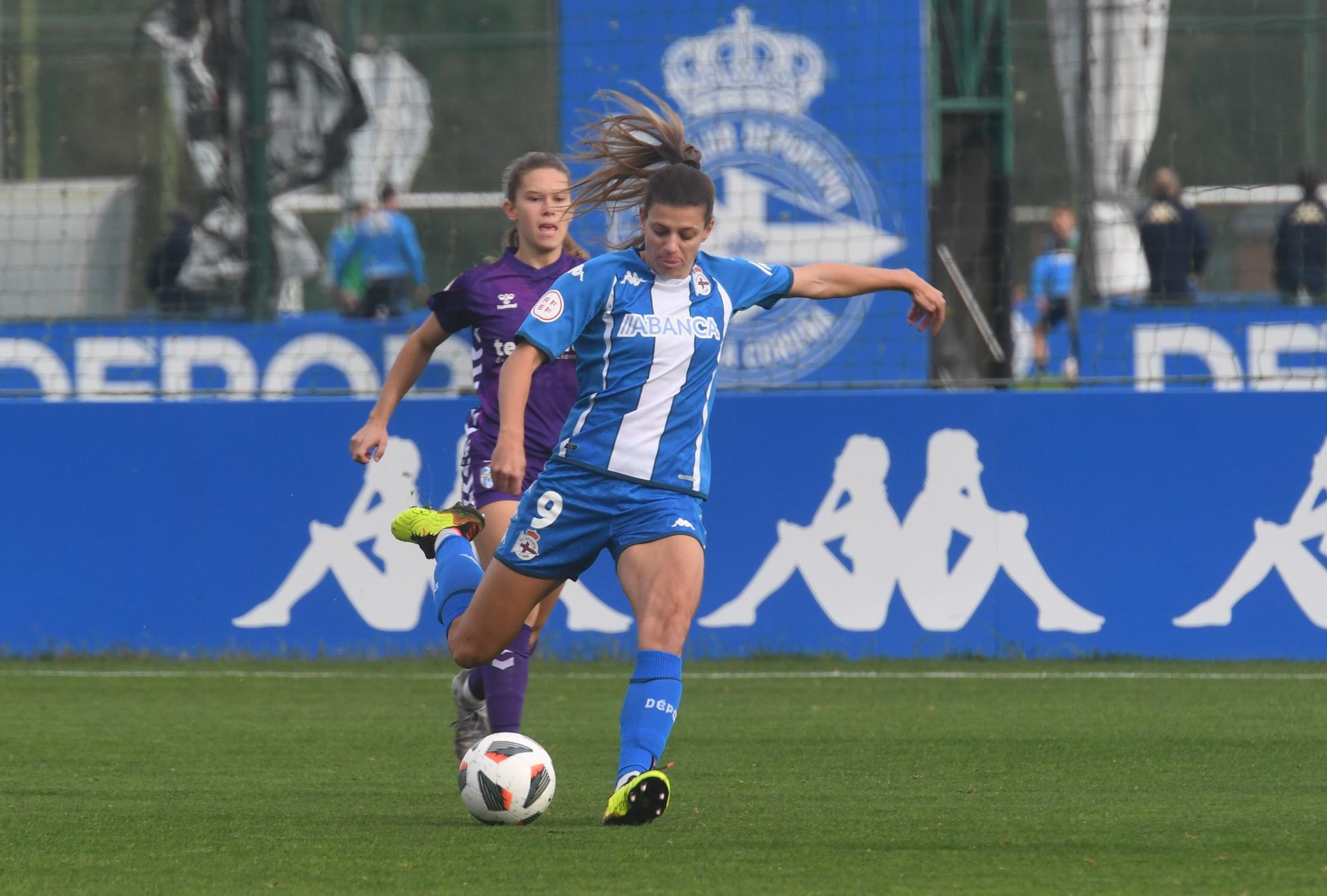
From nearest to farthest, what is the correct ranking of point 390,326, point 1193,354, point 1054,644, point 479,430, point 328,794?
point 328,794
point 479,430
point 1054,644
point 390,326
point 1193,354

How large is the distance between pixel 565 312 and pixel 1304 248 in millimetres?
10172

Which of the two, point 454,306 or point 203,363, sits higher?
point 454,306

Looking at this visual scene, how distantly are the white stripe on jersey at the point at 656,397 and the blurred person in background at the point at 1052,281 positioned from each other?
12119 mm

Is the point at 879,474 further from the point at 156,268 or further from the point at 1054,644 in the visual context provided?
the point at 156,268

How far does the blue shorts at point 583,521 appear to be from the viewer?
4.88 m

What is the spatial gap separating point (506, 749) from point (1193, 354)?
27.8ft

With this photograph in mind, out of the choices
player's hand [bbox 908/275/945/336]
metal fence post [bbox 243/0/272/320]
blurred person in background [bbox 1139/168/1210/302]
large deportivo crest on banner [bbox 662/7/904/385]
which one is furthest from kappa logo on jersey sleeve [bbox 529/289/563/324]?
blurred person in background [bbox 1139/168/1210/302]

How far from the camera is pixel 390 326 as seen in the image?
11.1 metres

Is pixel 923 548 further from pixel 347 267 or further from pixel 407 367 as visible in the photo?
pixel 347 267

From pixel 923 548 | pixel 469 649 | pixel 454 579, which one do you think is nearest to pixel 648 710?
pixel 469 649

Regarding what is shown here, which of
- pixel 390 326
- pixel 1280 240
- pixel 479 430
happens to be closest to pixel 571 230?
pixel 390 326

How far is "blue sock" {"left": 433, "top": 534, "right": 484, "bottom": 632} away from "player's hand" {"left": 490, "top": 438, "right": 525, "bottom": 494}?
2.04 feet

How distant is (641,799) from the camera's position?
468cm

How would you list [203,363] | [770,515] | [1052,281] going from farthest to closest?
[1052,281]
[203,363]
[770,515]
